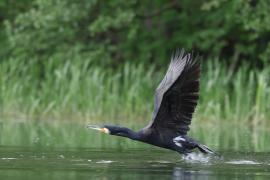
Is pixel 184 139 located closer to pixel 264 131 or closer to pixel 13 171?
pixel 13 171

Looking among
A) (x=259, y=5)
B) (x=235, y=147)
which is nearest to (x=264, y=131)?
(x=235, y=147)

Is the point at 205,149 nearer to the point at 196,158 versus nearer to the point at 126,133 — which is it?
the point at 196,158

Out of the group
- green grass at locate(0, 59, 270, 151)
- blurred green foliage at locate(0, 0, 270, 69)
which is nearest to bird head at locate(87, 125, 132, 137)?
green grass at locate(0, 59, 270, 151)

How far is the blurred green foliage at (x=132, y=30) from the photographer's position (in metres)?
21.2

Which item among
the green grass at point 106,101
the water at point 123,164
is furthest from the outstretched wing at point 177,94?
the green grass at point 106,101

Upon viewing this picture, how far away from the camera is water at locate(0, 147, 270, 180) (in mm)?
9844

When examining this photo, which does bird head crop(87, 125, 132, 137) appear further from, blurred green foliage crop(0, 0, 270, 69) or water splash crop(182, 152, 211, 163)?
blurred green foliage crop(0, 0, 270, 69)

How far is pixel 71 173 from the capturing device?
32.6 ft

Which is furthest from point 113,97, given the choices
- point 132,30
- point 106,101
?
point 132,30

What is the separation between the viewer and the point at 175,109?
11906 millimetres

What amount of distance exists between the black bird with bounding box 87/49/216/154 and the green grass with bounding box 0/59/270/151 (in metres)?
3.26

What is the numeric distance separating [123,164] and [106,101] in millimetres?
7959

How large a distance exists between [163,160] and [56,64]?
10293mm

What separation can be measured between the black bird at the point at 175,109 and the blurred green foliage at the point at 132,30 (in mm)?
8303
